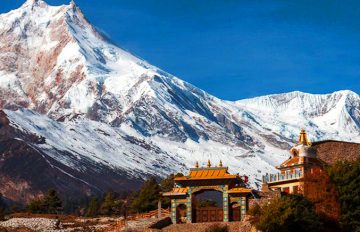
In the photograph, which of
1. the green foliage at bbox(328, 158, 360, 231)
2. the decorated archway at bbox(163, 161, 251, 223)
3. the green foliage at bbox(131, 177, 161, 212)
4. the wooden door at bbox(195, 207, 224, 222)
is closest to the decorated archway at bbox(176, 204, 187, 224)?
the decorated archway at bbox(163, 161, 251, 223)

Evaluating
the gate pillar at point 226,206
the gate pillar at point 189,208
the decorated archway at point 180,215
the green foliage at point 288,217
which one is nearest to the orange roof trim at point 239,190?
the gate pillar at point 226,206

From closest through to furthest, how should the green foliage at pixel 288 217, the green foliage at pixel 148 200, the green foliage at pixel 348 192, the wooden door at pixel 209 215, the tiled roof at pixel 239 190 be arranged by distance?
the green foliage at pixel 288 217 → the green foliage at pixel 348 192 → the tiled roof at pixel 239 190 → the wooden door at pixel 209 215 → the green foliage at pixel 148 200

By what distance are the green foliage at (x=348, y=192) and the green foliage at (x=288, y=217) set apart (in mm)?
3425

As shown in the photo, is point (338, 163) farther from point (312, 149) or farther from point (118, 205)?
point (118, 205)

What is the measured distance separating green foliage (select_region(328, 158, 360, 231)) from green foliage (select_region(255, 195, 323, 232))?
11.2 feet

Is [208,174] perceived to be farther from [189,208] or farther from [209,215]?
[209,215]

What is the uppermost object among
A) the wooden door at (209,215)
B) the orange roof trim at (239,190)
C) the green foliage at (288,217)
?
the orange roof trim at (239,190)

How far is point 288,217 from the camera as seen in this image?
68.9 m

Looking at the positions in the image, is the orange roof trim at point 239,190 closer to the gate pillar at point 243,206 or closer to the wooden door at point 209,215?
the gate pillar at point 243,206

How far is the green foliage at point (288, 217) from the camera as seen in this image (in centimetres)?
6875

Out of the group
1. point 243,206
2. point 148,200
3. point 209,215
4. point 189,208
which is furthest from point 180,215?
point 148,200

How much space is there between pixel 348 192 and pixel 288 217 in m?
7.83

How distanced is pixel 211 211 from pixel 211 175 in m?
3.18

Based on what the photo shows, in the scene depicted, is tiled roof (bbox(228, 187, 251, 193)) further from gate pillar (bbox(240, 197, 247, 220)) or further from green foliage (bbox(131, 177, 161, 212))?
green foliage (bbox(131, 177, 161, 212))
